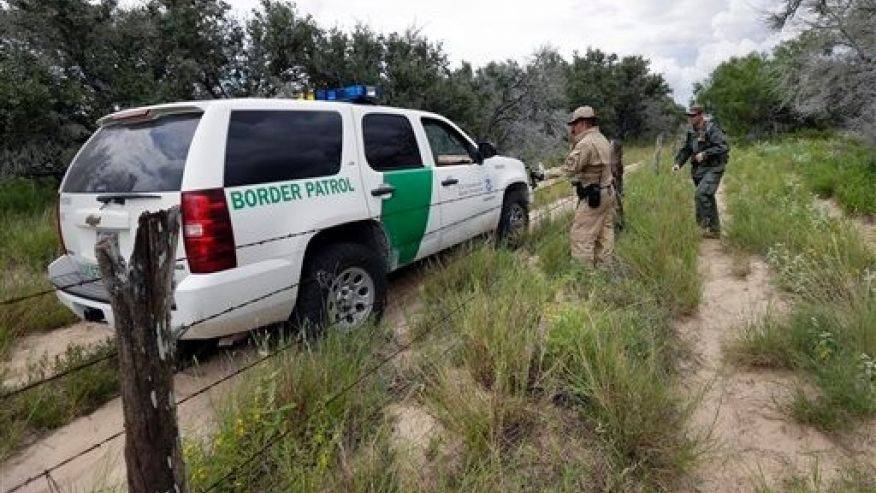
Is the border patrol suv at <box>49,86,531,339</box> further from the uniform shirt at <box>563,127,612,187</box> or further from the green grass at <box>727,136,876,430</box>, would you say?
the green grass at <box>727,136,876,430</box>

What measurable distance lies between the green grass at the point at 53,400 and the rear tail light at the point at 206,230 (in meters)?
1.21

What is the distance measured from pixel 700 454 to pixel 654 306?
5.83 ft

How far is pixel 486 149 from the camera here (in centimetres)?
573

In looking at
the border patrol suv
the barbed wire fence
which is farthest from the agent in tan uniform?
the barbed wire fence

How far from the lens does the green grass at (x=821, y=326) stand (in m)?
2.82

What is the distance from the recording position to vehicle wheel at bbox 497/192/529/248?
623 cm

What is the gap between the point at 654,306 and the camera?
13.5 ft

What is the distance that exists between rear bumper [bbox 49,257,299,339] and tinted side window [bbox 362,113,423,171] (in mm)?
1281

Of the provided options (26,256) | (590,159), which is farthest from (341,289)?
(26,256)

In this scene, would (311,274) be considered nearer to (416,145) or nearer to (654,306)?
(416,145)

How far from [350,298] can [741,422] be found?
8.55 ft

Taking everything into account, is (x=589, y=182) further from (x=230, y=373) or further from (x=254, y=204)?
(x=230, y=373)

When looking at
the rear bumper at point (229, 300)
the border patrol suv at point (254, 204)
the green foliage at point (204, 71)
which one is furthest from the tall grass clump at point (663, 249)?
the green foliage at point (204, 71)

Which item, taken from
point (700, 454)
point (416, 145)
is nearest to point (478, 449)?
point (700, 454)
